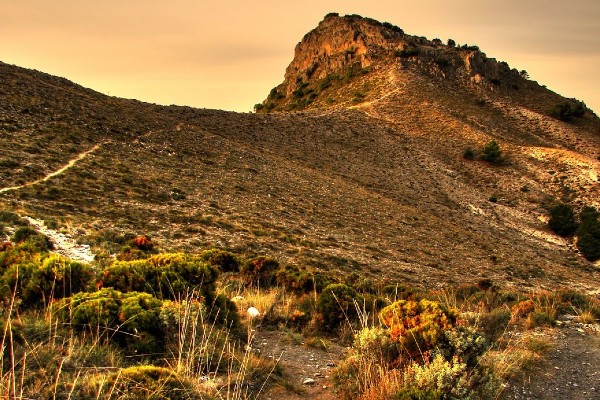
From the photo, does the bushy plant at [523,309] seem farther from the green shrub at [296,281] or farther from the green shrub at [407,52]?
the green shrub at [407,52]

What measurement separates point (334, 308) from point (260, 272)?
234 inches

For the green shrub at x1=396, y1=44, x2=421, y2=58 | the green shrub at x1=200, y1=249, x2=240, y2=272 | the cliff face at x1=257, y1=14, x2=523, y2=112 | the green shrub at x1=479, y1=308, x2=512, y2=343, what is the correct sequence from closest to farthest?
Result: the green shrub at x1=479, y1=308, x2=512, y2=343 < the green shrub at x1=200, y1=249, x2=240, y2=272 < the cliff face at x1=257, y1=14, x2=523, y2=112 < the green shrub at x1=396, y1=44, x2=421, y2=58

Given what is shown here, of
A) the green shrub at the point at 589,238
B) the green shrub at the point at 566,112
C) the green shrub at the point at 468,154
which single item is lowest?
the green shrub at the point at 589,238

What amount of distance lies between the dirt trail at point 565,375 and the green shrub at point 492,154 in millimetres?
→ 56053

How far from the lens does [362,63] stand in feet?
319

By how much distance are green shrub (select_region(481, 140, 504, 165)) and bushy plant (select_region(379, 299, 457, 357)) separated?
59.5 meters

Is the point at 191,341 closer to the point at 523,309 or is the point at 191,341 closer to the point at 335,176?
the point at 523,309

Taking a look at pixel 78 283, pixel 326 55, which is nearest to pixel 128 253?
pixel 78 283

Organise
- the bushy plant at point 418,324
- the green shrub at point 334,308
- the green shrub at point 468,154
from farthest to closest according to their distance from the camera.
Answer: the green shrub at point 468,154, the green shrub at point 334,308, the bushy plant at point 418,324

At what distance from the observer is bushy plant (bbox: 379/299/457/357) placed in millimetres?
6402

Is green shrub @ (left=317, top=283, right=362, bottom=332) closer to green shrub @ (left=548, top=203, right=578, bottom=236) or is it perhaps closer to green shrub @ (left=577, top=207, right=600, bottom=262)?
green shrub @ (left=577, top=207, right=600, bottom=262)

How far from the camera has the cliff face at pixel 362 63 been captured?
9038 cm

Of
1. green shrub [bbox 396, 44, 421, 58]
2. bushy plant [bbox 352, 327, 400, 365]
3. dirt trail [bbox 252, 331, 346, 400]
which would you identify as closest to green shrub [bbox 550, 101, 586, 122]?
green shrub [bbox 396, 44, 421, 58]

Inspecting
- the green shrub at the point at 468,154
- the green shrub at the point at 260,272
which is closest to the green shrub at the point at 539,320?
the green shrub at the point at 260,272
